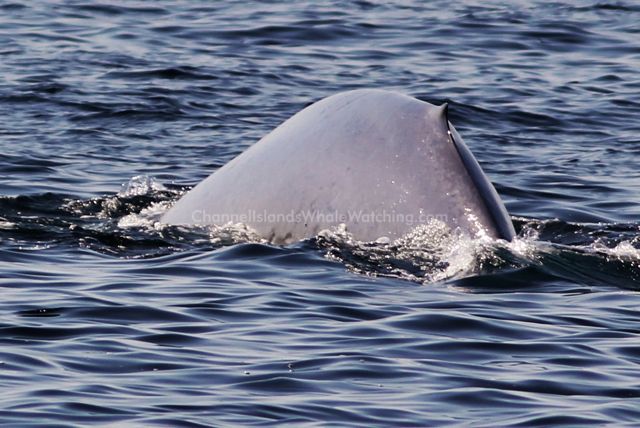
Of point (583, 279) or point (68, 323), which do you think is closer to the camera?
point (68, 323)

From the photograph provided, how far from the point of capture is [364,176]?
9891mm

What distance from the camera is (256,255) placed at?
11.1 meters

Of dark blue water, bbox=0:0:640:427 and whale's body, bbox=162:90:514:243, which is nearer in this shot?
dark blue water, bbox=0:0:640:427

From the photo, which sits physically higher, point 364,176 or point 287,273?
point 364,176

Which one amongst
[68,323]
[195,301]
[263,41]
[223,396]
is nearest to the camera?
[223,396]

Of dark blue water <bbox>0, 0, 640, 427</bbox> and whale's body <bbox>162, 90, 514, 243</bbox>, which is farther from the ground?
whale's body <bbox>162, 90, 514, 243</bbox>

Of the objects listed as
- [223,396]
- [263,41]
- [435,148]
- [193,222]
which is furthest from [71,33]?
[223,396]

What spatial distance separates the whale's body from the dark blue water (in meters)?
0.25

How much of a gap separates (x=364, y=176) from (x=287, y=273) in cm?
116

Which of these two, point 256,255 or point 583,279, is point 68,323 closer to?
point 256,255

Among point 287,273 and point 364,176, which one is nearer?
point 364,176

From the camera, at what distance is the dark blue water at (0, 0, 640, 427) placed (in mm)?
7949

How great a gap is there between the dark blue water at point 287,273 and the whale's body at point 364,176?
0.82 ft

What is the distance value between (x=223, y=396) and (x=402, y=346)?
148 cm
